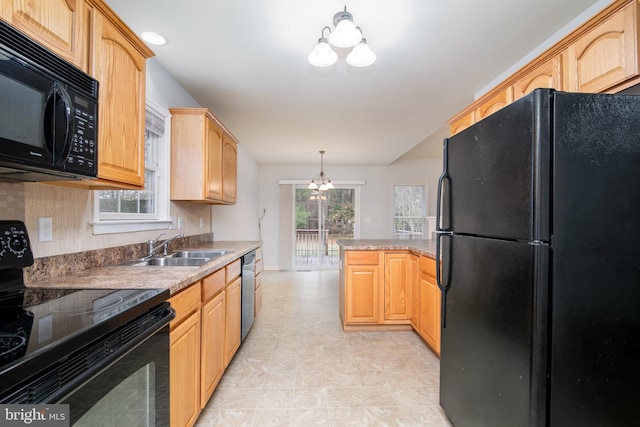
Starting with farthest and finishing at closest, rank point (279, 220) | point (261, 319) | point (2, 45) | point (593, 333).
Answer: point (279, 220), point (261, 319), point (593, 333), point (2, 45)

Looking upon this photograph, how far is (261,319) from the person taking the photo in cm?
343

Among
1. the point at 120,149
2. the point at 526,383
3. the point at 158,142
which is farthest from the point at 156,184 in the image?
the point at 526,383

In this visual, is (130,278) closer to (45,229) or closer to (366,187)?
(45,229)

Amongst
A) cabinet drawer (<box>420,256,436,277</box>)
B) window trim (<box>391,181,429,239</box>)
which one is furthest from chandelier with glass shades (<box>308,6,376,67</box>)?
window trim (<box>391,181,429,239</box>)

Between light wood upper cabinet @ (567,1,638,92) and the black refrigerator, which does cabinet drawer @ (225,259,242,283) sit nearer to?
the black refrigerator

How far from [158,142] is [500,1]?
8.66 feet

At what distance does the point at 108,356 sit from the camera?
831 millimetres

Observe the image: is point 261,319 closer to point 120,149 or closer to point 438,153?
point 120,149

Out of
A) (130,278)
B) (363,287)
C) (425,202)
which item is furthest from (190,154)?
(425,202)

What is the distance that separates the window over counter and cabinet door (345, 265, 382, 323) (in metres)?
1.88

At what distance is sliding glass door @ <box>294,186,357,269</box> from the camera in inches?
268

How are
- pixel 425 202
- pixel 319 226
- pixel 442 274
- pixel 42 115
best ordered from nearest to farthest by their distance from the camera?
1. pixel 42 115
2. pixel 442 274
3. pixel 319 226
4. pixel 425 202

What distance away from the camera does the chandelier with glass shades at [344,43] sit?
1505mm

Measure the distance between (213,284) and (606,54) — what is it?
2.44m
